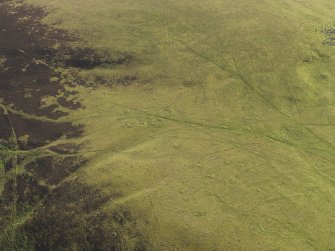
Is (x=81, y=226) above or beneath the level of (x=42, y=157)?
beneath

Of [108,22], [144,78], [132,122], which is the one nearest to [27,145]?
[132,122]

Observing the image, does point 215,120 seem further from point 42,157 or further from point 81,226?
point 42,157

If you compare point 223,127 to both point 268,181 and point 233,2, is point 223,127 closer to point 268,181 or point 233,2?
point 268,181

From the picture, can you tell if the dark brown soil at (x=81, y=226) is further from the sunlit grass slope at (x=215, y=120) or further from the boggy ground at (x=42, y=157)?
the sunlit grass slope at (x=215, y=120)

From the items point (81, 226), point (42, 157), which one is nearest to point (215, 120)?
point (81, 226)

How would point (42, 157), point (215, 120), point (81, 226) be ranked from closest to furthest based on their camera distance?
1. point (81, 226)
2. point (42, 157)
3. point (215, 120)

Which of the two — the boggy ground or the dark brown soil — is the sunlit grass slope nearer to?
the dark brown soil

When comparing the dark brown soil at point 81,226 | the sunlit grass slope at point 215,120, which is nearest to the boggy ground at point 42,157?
the dark brown soil at point 81,226
